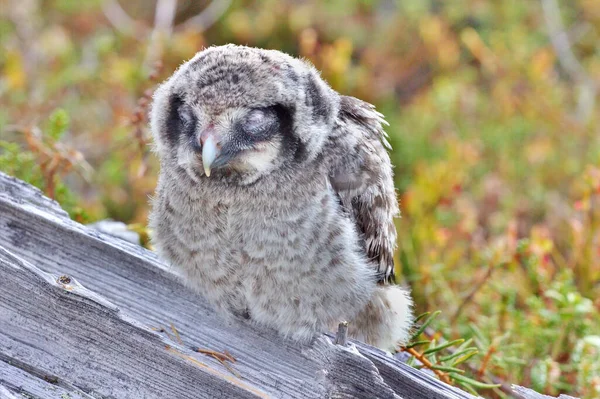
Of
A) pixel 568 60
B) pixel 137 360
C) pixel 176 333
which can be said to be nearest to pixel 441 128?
pixel 568 60

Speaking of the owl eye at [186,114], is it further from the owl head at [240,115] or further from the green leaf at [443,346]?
the green leaf at [443,346]

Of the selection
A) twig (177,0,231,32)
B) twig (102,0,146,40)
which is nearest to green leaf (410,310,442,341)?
twig (102,0,146,40)

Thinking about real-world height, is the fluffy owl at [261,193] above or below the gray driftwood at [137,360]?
above

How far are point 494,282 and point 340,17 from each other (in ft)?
15.6

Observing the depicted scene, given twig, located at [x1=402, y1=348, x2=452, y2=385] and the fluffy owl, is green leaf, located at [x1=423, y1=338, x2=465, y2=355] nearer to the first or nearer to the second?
twig, located at [x1=402, y1=348, x2=452, y2=385]

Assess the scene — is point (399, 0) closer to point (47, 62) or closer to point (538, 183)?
point (538, 183)

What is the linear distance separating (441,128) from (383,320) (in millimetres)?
3815

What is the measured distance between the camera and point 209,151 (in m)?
2.56

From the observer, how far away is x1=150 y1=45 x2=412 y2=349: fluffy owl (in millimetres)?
2666

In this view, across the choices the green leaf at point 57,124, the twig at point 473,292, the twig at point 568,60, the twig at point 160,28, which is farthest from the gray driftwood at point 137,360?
the twig at point 568,60

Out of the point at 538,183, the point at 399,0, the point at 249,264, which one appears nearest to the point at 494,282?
the point at 249,264

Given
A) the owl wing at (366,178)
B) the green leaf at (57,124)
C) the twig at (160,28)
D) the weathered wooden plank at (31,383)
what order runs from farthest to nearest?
1. the twig at (160,28)
2. the green leaf at (57,124)
3. the owl wing at (366,178)
4. the weathered wooden plank at (31,383)

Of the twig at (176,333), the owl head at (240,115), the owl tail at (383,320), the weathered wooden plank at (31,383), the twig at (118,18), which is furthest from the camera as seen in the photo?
the twig at (118,18)

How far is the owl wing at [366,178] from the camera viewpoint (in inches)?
115
